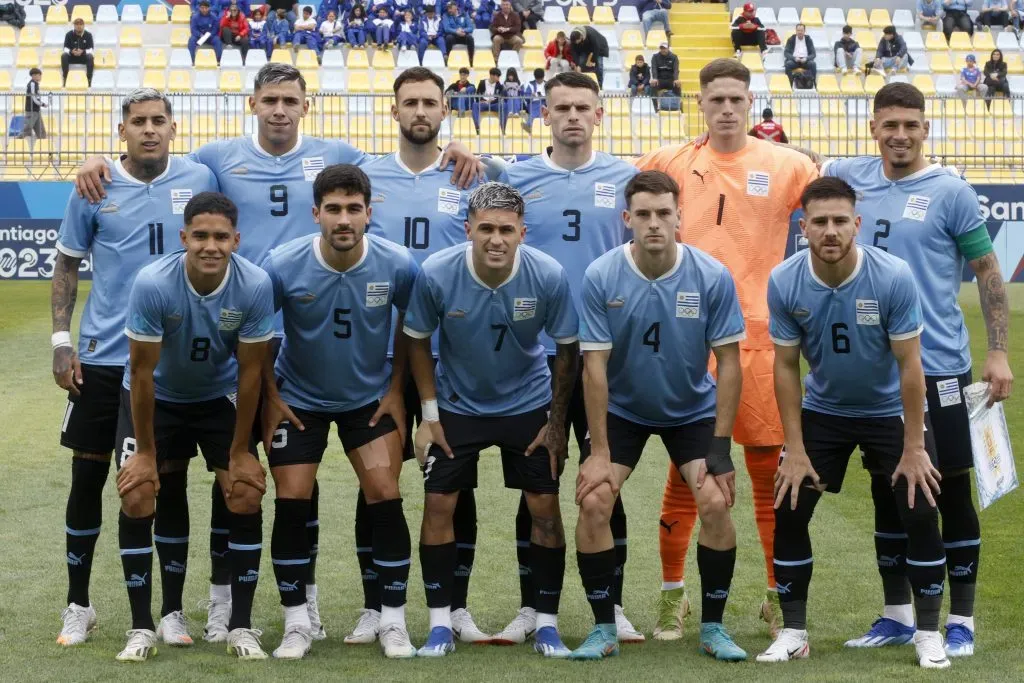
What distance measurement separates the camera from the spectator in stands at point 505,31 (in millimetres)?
24938

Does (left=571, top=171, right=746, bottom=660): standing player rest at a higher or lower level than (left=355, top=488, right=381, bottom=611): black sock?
higher

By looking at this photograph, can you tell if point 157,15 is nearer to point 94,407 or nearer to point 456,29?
point 456,29

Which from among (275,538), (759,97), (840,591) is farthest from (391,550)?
(759,97)

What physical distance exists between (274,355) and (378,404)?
0.52 meters

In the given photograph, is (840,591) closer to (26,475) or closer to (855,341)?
(855,341)

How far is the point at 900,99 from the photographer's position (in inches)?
219

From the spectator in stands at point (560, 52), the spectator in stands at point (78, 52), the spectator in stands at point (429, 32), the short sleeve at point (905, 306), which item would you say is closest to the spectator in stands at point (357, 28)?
the spectator in stands at point (429, 32)

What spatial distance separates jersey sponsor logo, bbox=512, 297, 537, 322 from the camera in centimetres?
554

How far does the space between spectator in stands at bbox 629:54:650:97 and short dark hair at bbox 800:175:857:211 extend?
58.5 feet

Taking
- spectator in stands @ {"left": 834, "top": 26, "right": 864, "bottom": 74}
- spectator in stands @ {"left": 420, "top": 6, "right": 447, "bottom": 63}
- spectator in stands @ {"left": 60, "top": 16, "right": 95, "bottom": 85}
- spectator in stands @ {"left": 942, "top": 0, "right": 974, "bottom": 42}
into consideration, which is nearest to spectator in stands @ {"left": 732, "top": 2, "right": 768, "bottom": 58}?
spectator in stands @ {"left": 834, "top": 26, "right": 864, "bottom": 74}

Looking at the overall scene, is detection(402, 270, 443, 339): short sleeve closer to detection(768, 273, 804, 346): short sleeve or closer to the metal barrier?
detection(768, 273, 804, 346): short sleeve

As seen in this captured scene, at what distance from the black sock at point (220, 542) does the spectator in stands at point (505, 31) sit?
65.3 feet

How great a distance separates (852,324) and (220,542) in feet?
9.31

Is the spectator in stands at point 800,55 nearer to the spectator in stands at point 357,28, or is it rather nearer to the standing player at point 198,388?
the spectator in stands at point 357,28
